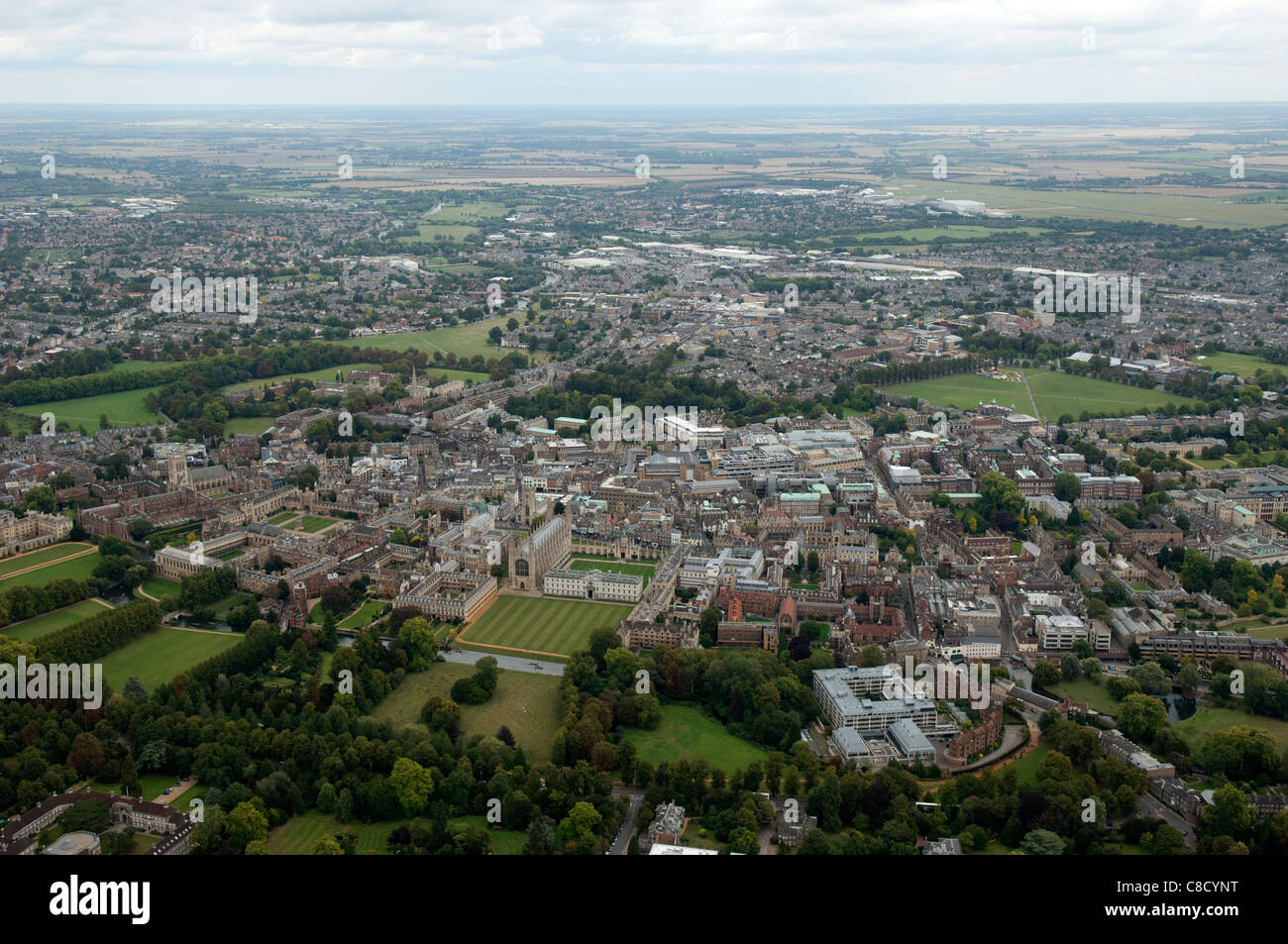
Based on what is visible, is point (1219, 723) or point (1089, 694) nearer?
point (1219, 723)

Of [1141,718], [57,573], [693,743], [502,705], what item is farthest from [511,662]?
[57,573]

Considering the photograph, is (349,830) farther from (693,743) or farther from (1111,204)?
(1111,204)

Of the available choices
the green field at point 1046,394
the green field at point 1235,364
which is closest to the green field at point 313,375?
the green field at point 1046,394

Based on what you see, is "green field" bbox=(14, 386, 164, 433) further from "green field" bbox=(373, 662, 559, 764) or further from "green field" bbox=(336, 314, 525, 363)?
"green field" bbox=(373, 662, 559, 764)

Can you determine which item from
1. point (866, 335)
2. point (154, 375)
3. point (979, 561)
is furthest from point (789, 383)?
point (154, 375)

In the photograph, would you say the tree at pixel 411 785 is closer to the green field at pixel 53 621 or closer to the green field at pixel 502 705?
the green field at pixel 502 705

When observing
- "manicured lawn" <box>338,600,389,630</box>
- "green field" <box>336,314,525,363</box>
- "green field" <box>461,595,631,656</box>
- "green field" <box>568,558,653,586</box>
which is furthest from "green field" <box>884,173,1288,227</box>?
"manicured lawn" <box>338,600,389,630</box>
